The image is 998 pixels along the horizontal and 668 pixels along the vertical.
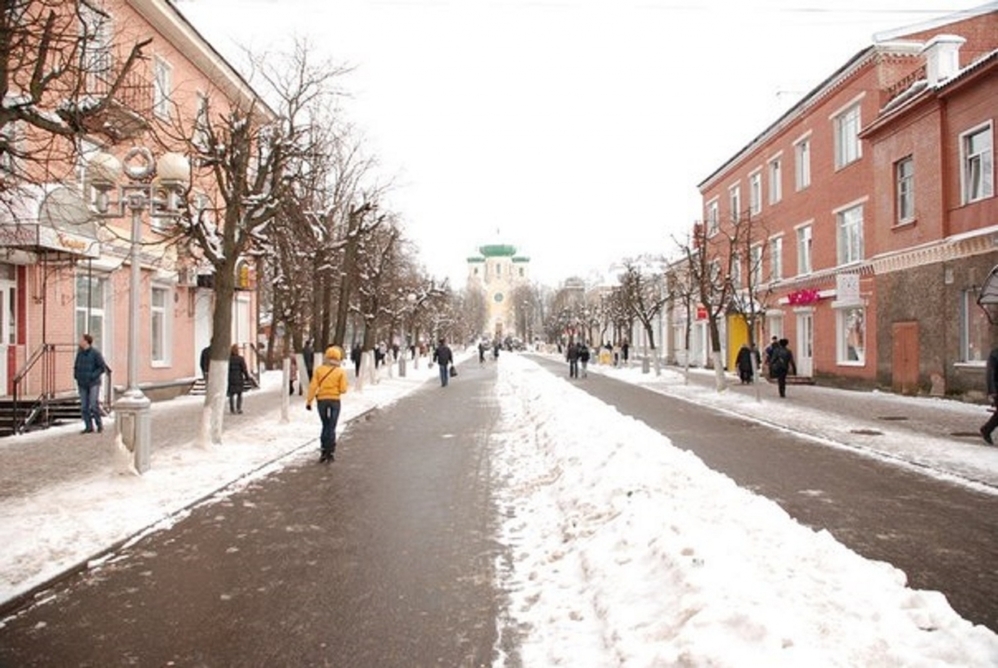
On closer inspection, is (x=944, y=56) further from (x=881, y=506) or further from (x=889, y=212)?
(x=881, y=506)

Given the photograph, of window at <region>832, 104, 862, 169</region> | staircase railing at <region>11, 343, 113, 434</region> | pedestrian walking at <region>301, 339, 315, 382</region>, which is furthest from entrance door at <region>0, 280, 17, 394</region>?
window at <region>832, 104, 862, 169</region>

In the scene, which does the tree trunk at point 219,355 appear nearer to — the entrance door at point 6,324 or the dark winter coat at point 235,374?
the dark winter coat at point 235,374

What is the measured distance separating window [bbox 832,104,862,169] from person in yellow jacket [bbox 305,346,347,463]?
70.9 feet

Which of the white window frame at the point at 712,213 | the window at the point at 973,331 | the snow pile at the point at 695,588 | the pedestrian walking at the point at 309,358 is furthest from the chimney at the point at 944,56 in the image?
the white window frame at the point at 712,213

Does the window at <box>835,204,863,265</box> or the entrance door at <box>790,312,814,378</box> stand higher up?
the window at <box>835,204,863,265</box>

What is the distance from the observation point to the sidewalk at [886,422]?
35.1ft

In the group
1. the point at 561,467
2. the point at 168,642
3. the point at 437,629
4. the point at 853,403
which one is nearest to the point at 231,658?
the point at 168,642

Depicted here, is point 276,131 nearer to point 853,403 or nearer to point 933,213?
point 853,403

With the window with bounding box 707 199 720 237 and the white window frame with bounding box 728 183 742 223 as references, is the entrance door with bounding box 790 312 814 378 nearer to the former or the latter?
the white window frame with bounding box 728 183 742 223

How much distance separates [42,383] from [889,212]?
2298 centimetres

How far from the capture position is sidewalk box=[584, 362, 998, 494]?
35.1ft

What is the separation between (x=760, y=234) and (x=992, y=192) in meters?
17.9

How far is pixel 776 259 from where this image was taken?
1374 inches

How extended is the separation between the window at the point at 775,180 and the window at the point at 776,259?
1835 millimetres
